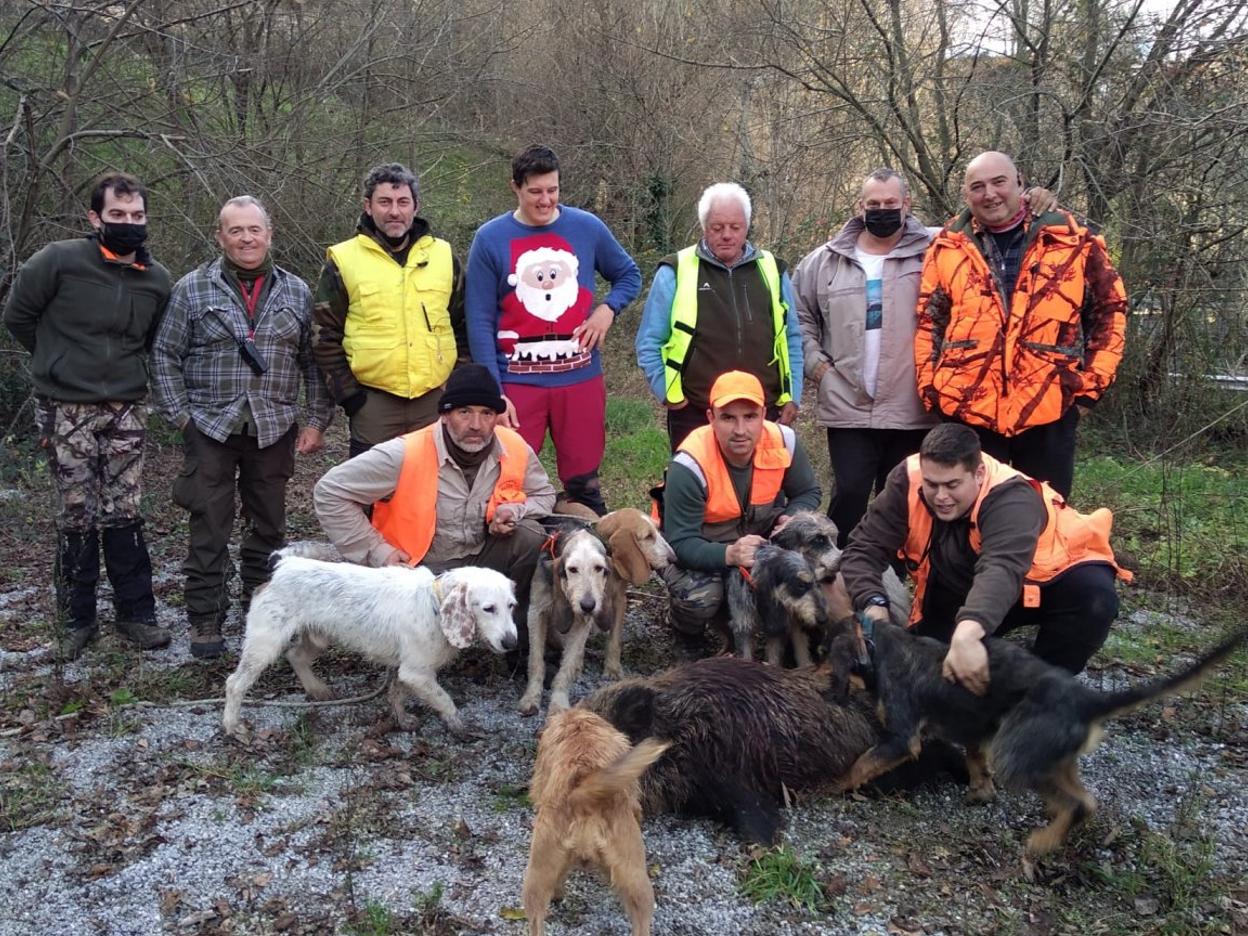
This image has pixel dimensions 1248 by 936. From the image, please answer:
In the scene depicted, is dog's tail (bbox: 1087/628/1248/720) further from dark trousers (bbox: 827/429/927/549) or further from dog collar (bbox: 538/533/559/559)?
dog collar (bbox: 538/533/559/559)

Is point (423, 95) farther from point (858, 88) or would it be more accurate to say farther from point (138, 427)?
point (138, 427)

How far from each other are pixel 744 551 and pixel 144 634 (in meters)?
3.29

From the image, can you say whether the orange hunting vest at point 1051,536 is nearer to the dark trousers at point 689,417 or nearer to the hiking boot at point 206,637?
the dark trousers at point 689,417

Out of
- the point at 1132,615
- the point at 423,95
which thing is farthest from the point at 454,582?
the point at 423,95

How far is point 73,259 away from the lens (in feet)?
16.7

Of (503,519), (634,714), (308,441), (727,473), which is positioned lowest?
(634,714)

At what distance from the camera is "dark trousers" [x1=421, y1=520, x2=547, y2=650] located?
5.11 meters

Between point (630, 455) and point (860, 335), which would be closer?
point (860, 335)

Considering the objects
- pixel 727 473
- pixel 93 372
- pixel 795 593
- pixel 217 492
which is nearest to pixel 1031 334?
pixel 727 473

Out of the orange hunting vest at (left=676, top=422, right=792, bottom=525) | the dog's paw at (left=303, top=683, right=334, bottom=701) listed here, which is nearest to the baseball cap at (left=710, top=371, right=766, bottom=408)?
the orange hunting vest at (left=676, top=422, right=792, bottom=525)

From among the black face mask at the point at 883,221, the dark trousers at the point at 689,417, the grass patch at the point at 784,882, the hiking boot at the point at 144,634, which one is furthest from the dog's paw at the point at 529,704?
the black face mask at the point at 883,221

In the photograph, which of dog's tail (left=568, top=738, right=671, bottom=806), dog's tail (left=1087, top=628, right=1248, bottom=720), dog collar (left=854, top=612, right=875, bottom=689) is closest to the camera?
dog's tail (left=568, top=738, right=671, bottom=806)

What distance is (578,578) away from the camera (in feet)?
15.3

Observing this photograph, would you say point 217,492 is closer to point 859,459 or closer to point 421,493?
point 421,493
